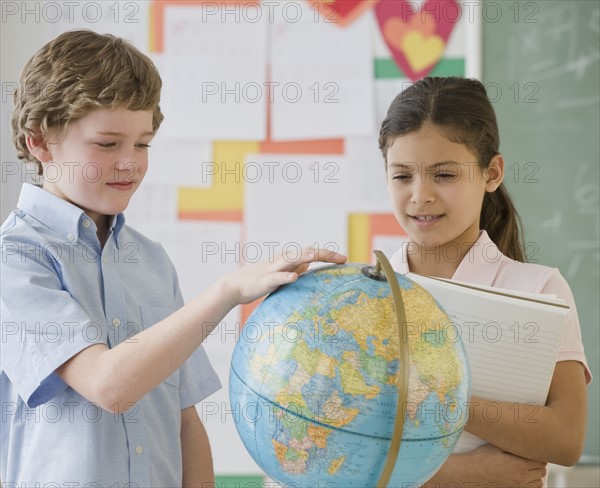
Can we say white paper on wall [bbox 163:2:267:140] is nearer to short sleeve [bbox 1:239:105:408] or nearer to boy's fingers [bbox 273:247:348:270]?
short sleeve [bbox 1:239:105:408]

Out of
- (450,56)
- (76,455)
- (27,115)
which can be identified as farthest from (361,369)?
(450,56)

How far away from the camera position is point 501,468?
4.00ft

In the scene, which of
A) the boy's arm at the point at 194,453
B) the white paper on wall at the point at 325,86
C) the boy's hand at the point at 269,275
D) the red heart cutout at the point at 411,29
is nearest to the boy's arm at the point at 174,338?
the boy's hand at the point at 269,275

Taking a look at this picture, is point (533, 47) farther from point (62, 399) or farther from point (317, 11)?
point (62, 399)

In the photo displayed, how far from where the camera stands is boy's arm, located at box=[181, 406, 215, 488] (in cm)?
139

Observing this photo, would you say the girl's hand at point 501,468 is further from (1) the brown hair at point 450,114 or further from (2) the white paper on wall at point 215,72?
(2) the white paper on wall at point 215,72

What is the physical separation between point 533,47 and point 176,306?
1.63 m

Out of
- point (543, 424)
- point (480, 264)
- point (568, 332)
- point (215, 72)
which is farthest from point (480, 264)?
point (215, 72)

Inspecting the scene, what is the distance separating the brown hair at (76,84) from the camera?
123 cm

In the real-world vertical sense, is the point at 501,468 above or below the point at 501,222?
below

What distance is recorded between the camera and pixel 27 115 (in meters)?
1.29

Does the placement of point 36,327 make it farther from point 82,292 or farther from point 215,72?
point 215,72

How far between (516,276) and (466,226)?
0.13 m

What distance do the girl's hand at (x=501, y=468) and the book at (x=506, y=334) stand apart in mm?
92
